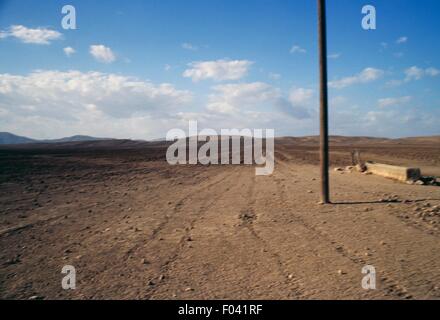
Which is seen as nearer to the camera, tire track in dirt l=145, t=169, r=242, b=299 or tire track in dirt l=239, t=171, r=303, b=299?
tire track in dirt l=239, t=171, r=303, b=299

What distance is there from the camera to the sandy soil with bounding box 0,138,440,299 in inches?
179

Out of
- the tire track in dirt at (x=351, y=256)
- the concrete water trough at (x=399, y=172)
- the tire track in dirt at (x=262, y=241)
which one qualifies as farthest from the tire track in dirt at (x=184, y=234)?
the concrete water trough at (x=399, y=172)

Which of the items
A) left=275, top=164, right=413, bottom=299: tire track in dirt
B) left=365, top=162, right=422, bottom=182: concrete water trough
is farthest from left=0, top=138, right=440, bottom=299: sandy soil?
left=365, top=162, right=422, bottom=182: concrete water trough

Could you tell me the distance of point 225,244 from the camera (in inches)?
249

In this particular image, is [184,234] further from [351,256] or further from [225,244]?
[351,256]

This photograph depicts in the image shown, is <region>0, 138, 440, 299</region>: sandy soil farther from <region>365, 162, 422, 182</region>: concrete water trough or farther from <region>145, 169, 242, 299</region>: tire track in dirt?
<region>365, 162, 422, 182</region>: concrete water trough

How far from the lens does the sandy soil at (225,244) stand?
4.54m

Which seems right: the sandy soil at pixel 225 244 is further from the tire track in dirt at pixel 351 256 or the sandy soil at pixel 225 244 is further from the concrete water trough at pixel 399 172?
the concrete water trough at pixel 399 172

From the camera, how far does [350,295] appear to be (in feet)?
13.9
